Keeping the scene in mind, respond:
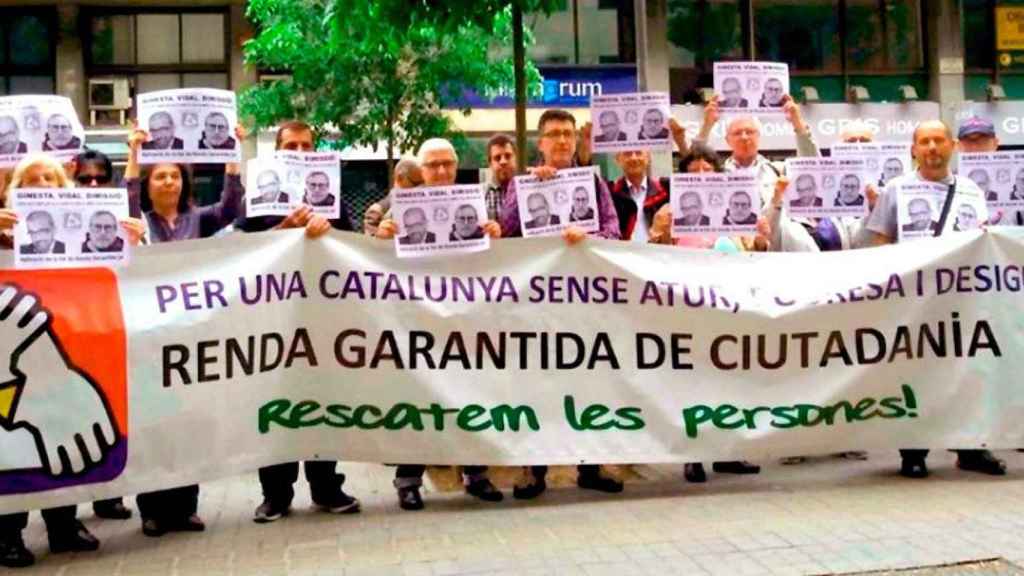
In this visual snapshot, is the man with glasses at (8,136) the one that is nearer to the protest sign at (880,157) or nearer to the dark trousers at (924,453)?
the protest sign at (880,157)

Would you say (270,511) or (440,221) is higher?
(440,221)

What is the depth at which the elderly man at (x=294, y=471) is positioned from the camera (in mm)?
5922

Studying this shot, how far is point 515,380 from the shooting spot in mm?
6172

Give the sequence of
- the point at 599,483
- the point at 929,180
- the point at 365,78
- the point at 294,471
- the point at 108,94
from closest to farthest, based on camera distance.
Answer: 1. the point at 294,471
2. the point at 599,483
3. the point at 929,180
4. the point at 365,78
5. the point at 108,94

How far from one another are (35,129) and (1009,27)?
823 inches

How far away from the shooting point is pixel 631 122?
6.52 meters

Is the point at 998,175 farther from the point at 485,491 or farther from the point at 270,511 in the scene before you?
the point at 270,511

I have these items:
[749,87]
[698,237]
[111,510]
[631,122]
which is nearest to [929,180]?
[749,87]

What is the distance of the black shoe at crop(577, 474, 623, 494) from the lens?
6.46 m

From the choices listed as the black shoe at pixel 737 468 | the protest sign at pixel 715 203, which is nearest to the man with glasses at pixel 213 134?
the protest sign at pixel 715 203

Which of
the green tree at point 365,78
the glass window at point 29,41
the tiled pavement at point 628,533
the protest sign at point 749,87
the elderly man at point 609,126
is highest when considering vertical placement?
the glass window at point 29,41

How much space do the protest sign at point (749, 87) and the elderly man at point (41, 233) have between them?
361 cm

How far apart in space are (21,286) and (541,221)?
2564 millimetres

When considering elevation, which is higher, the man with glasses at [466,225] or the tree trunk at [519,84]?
the tree trunk at [519,84]
